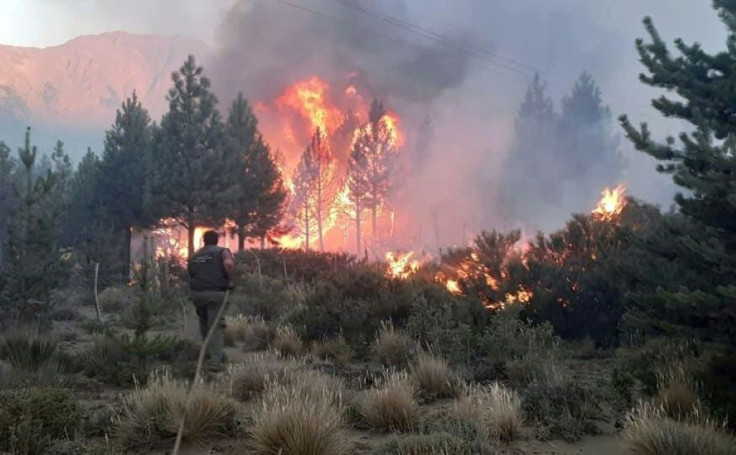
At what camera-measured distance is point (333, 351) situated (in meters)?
10.5

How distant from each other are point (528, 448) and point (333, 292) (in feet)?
26.2

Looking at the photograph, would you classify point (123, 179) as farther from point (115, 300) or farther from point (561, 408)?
point (561, 408)

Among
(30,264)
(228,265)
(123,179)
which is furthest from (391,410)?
(123,179)

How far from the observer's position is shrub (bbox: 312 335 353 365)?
1007cm

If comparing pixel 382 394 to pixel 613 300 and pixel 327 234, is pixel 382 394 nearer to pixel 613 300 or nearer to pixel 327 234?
pixel 613 300

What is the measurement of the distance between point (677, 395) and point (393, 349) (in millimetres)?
4528

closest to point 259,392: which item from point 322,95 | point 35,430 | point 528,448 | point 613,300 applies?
point 35,430

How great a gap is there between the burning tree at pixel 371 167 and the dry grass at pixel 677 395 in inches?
1890

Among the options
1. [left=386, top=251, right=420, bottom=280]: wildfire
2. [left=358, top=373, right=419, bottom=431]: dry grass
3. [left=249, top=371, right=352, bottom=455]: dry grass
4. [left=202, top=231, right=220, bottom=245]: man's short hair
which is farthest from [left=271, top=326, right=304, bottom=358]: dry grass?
[left=386, top=251, right=420, bottom=280]: wildfire

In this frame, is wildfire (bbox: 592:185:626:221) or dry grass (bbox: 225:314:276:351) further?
wildfire (bbox: 592:185:626:221)

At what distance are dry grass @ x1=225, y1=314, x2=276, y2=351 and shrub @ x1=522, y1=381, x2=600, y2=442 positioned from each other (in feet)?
19.5

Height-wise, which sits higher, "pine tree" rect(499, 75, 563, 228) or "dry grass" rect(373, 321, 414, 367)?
"pine tree" rect(499, 75, 563, 228)

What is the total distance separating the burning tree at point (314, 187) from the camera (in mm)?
55062

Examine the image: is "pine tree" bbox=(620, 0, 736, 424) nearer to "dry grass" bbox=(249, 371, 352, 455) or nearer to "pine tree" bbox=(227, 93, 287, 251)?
"dry grass" bbox=(249, 371, 352, 455)
